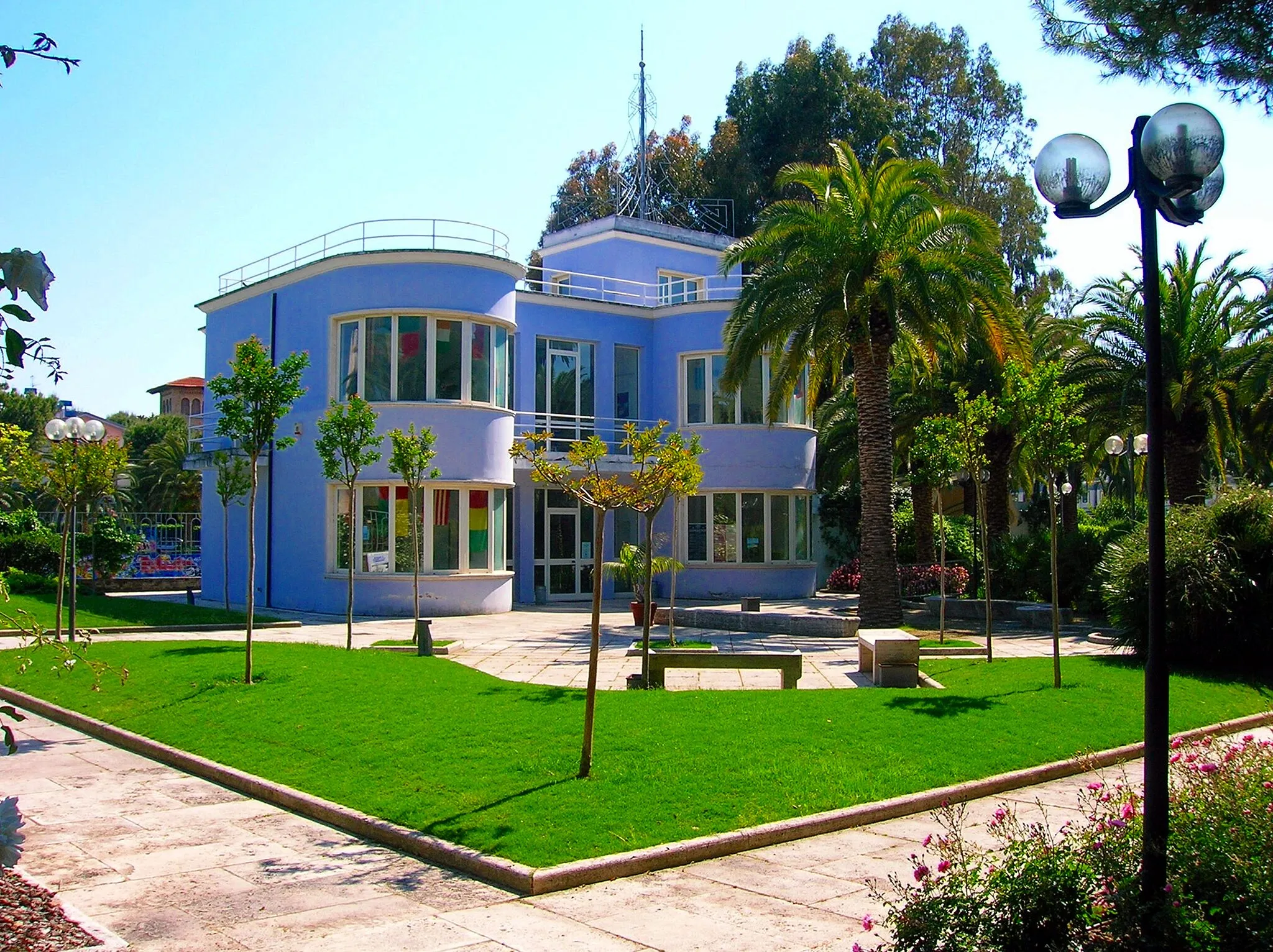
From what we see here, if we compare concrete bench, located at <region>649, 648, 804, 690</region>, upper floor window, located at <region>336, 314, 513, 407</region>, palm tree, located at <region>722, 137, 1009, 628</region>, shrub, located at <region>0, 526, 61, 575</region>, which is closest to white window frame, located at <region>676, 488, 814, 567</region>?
upper floor window, located at <region>336, 314, 513, 407</region>

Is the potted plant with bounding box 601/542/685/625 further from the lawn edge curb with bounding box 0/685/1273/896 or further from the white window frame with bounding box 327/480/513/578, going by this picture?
the lawn edge curb with bounding box 0/685/1273/896

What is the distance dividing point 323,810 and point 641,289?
27.4 metres

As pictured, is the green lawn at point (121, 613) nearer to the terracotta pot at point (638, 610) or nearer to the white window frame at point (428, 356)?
the white window frame at point (428, 356)

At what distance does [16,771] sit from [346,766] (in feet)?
10.8

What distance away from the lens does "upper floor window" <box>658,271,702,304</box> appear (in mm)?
34259

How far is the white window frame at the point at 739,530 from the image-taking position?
2995cm

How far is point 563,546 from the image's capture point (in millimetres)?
30297

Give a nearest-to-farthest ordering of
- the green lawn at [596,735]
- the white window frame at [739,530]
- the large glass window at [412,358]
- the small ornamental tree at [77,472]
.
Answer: the green lawn at [596,735] → the small ornamental tree at [77,472] → the large glass window at [412,358] → the white window frame at [739,530]

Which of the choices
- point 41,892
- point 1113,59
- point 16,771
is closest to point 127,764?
point 16,771

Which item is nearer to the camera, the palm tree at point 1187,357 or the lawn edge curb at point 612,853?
the lawn edge curb at point 612,853

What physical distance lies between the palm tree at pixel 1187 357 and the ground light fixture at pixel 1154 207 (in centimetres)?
1784

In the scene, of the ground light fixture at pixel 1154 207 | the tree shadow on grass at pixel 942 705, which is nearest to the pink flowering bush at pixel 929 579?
the tree shadow on grass at pixel 942 705

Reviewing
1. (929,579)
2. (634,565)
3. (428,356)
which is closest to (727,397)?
(929,579)

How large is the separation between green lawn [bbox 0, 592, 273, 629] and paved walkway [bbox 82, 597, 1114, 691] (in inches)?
49.0
